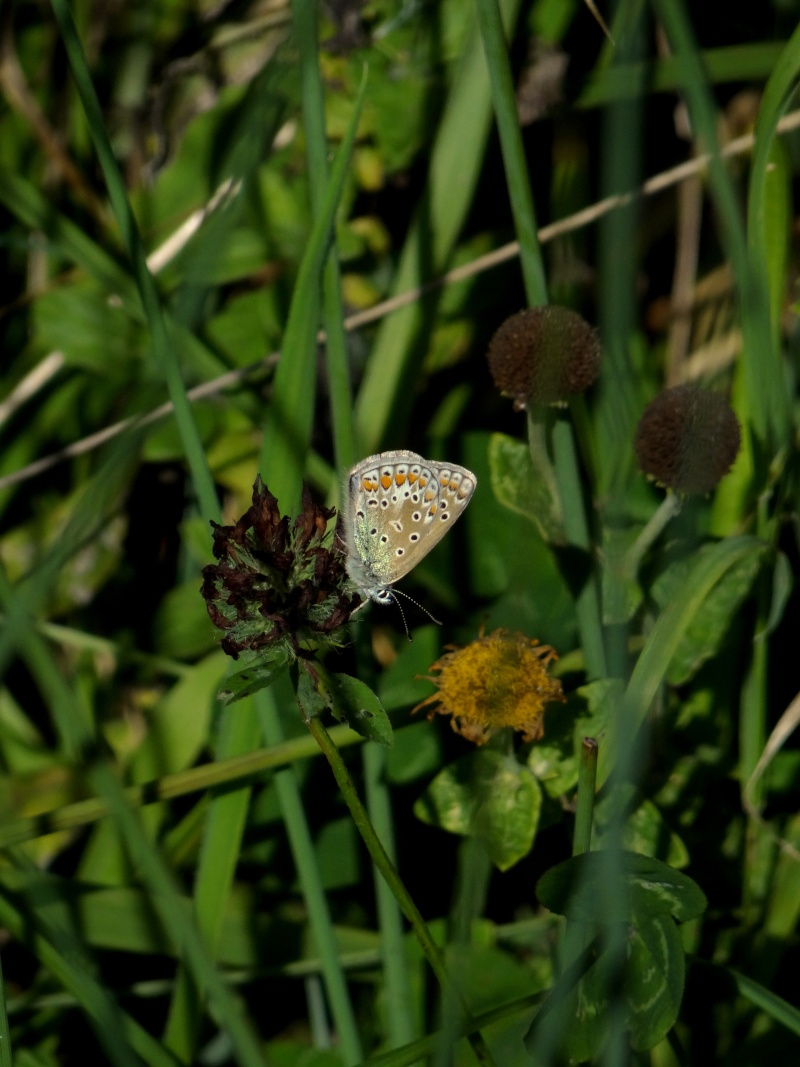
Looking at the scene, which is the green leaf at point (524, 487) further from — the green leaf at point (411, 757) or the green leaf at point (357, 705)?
the green leaf at point (357, 705)

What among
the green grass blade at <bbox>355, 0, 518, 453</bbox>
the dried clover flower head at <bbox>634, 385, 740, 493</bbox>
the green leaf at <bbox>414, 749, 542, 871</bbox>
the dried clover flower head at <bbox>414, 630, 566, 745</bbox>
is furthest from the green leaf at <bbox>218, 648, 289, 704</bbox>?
the green grass blade at <bbox>355, 0, 518, 453</bbox>

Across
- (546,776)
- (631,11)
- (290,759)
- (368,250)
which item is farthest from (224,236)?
(368,250)

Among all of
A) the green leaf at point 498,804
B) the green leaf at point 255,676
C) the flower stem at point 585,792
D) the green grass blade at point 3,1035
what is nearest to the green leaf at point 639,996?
the flower stem at point 585,792

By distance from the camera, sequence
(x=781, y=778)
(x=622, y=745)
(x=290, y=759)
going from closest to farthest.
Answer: (x=622, y=745)
(x=290, y=759)
(x=781, y=778)

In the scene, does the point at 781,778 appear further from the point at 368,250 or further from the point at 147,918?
the point at 368,250

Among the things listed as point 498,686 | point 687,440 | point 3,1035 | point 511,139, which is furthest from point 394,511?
point 3,1035

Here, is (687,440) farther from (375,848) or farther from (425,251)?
(425,251)
